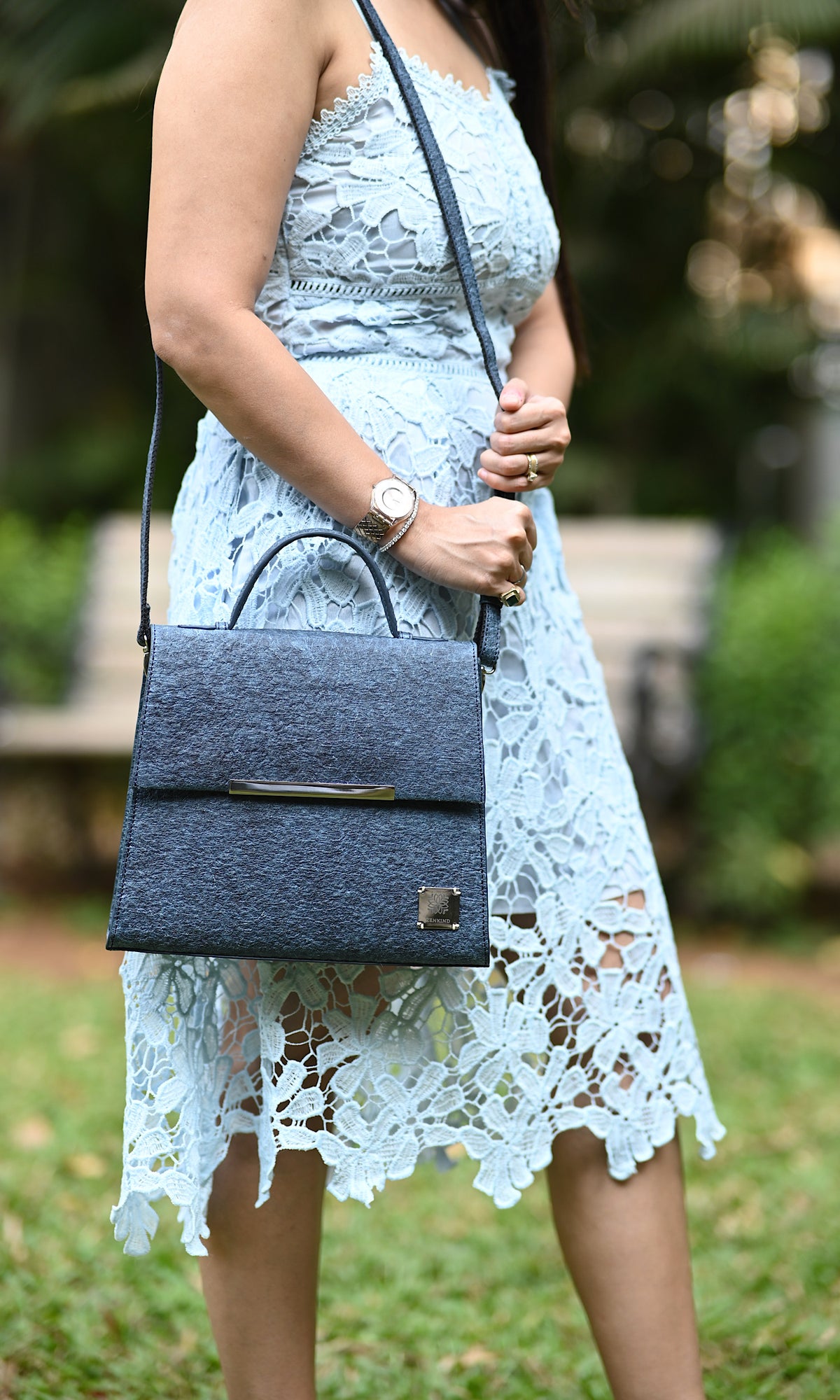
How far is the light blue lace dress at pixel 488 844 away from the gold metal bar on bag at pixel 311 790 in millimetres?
224

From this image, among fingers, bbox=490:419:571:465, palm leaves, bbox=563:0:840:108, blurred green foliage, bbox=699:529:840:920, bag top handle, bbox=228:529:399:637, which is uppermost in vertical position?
palm leaves, bbox=563:0:840:108

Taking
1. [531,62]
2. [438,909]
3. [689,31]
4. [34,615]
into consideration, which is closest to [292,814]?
[438,909]

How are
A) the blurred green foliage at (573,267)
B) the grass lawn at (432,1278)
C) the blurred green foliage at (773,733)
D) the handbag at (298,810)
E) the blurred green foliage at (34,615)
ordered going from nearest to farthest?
the handbag at (298,810) < the grass lawn at (432,1278) < the blurred green foliage at (773,733) < the blurred green foliage at (34,615) < the blurred green foliage at (573,267)

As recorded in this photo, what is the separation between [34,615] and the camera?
5.42 metres

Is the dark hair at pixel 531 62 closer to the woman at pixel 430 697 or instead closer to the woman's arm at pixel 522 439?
the woman at pixel 430 697

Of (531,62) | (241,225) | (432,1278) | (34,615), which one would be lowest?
(432,1278)

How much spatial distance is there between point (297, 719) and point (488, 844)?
1.13ft

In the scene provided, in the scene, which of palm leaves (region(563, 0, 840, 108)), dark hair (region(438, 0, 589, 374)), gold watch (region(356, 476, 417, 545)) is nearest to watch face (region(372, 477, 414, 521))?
gold watch (region(356, 476, 417, 545))

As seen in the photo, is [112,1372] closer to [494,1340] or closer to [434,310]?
[494,1340]

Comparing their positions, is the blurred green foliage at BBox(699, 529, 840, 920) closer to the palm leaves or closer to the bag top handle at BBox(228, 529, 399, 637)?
the palm leaves

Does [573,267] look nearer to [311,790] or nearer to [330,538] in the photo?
[330,538]

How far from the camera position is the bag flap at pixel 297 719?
1314 mm

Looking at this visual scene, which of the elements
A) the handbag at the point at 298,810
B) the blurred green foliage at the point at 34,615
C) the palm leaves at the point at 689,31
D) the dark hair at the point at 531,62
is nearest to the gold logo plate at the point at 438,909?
the handbag at the point at 298,810

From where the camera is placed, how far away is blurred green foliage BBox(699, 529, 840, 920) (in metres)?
4.55
